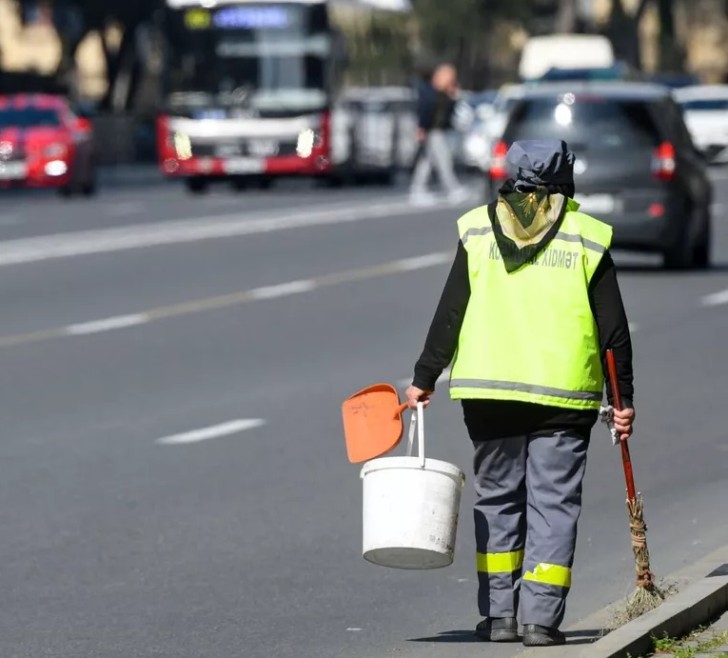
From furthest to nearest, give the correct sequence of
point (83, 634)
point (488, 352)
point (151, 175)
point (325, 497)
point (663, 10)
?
point (663, 10)
point (151, 175)
point (325, 497)
point (83, 634)
point (488, 352)

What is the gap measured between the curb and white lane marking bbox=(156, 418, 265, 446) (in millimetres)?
4379

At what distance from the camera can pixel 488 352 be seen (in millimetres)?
6664

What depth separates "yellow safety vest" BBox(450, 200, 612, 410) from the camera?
6.61 metres

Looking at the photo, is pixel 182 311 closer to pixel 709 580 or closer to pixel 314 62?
pixel 709 580

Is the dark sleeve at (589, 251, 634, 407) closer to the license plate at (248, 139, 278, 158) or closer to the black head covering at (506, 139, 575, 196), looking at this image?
the black head covering at (506, 139, 575, 196)

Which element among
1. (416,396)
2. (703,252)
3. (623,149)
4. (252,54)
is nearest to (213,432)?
(416,396)

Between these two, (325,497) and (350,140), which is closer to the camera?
(325,497)

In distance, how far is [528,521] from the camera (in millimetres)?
6719

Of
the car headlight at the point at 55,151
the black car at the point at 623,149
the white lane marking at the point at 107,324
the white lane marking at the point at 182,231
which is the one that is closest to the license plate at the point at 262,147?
the car headlight at the point at 55,151

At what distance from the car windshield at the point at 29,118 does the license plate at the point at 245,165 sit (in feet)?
9.23

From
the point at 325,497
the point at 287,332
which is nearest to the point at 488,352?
the point at 325,497

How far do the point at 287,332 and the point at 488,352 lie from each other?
34.1 feet

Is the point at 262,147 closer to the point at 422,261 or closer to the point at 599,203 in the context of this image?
the point at 422,261

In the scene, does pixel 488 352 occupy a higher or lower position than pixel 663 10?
higher
